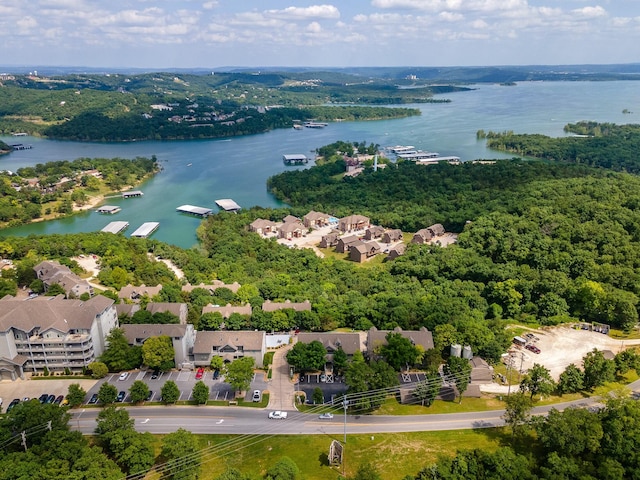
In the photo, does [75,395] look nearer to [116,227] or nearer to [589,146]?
[116,227]

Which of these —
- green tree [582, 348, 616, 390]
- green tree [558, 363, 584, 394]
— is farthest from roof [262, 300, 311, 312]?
green tree [582, 348, 616, 390]

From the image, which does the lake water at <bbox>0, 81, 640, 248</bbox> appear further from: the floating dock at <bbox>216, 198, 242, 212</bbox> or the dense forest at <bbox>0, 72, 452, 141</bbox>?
the dense forest at <bbox>0, 72, 452, 141</bbox>

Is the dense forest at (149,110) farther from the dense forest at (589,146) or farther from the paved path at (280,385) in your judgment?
the paved path at (280,385)

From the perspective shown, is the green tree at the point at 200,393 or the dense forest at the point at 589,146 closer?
the green tree at the point at 200,393

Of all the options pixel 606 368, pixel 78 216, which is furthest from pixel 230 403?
pixel 78 216

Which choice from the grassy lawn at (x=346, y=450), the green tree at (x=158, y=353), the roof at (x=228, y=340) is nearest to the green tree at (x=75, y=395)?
the green tree at (x=158, y=353)

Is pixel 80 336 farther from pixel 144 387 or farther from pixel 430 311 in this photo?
pixel 430 311

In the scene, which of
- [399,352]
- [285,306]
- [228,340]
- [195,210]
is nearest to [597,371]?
[399,352]
